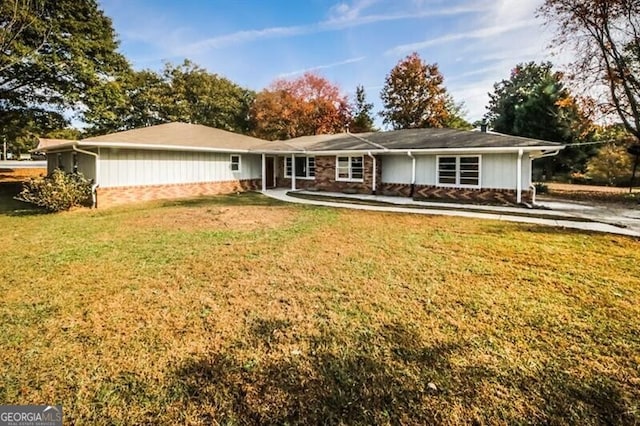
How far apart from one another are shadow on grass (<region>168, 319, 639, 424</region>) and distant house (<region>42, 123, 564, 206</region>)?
11938mm

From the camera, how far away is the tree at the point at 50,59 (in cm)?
1589

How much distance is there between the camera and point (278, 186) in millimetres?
21906

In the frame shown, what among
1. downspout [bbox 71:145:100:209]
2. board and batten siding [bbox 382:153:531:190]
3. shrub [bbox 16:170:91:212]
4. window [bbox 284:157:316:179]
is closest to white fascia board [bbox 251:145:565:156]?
board and batten siding [bbox 382:153:531:190]

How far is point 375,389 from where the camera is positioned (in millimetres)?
2863

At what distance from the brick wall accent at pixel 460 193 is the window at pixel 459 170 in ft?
1.10

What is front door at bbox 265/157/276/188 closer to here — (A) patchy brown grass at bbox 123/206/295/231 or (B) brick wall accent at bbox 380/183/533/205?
(B) brick wall accent at bbox 380/183/533/205

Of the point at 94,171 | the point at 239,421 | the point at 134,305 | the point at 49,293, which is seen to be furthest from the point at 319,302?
the point at 94,171

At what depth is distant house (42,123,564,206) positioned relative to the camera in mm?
13758

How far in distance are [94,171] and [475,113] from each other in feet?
128

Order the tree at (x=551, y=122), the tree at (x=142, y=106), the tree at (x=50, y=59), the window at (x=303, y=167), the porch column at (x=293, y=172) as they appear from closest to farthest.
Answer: the tree at (x=50, y=59)
the porch column at (x=293, y=172)
the window at (x=303, y=167)
the tree at (x=551, y=122)
the tree at (x=142, y=106)

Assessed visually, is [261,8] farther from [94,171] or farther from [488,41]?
[488,41]

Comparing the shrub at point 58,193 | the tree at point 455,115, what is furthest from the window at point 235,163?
the tree at point 455,115

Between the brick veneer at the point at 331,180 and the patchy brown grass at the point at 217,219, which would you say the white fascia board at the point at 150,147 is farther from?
the brick veneer at the point at 331,180

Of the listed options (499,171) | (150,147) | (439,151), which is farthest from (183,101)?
(499,171)
